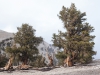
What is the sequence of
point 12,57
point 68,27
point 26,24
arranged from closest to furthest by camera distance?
point 12,57, point 26,24, point 68,27

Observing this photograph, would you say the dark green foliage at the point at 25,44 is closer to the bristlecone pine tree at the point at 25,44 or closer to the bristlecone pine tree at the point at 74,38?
the bristlecone pine tree at the point at 25,44

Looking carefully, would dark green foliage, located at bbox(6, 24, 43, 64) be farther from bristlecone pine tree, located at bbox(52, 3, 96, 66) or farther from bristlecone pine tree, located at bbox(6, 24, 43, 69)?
bristlecone pine tree, located at bbox(52, 3, 96, 66)

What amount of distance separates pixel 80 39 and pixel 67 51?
2.96 m

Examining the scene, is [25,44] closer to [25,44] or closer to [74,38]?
[25,44]

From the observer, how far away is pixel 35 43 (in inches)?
1246

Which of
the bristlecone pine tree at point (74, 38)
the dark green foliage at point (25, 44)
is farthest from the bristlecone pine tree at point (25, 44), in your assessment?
the bristlecone pine tree at point (74, 38)

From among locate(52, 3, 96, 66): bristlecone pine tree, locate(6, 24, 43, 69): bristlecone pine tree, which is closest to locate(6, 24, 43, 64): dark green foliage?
locate(6, 24, 43, 69): bristlecone pine tree

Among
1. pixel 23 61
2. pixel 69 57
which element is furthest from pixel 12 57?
pixel 69 57

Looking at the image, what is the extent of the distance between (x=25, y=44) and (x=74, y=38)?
758cm

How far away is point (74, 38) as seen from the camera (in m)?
32.3

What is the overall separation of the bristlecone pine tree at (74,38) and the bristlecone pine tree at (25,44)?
4.09 m

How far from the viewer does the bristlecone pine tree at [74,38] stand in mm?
31562

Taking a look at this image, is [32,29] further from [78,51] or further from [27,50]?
[78,51]

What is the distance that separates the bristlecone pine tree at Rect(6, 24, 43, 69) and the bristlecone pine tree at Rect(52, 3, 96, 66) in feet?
13.4
